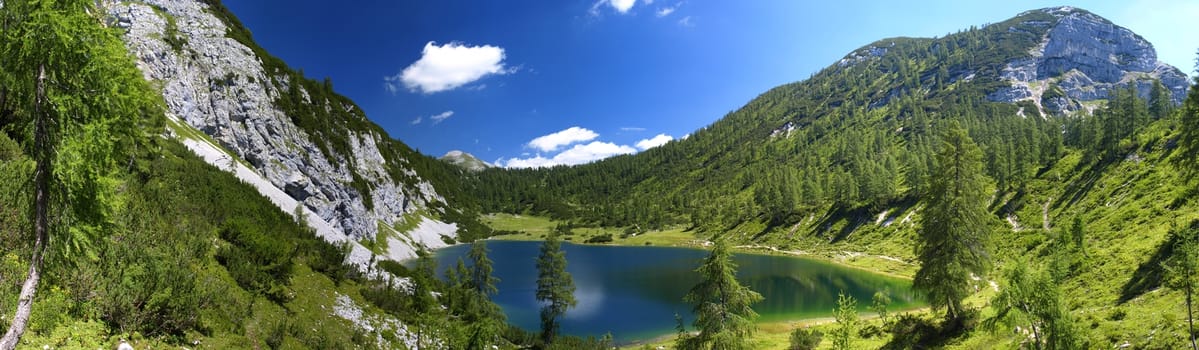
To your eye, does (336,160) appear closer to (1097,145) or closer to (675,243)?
(675,243)

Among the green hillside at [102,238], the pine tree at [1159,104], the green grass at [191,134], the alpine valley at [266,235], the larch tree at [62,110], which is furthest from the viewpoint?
the pine tree at [1159,104]

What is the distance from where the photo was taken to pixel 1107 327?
21781 millimetres

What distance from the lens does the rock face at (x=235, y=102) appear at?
7225cm

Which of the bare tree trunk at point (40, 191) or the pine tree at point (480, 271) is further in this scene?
the pine tree at point (480, 271)

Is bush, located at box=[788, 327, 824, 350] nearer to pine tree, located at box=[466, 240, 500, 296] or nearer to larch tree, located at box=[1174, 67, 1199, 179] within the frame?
pine tree, located at box=[466, 240, 500, 296]

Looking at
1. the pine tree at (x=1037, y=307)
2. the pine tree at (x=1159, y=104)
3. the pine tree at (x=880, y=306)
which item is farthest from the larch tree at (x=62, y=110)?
the pine tree at (x=1159, y=104)

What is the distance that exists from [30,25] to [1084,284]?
4941 centimetres

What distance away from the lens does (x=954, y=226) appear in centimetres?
3003

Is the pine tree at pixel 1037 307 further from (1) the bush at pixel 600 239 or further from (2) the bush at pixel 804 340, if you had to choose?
(1) the bush at pixel 600 239

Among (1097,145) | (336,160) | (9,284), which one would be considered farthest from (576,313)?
(1097,145)

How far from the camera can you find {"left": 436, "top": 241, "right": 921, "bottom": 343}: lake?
54062 millimetres

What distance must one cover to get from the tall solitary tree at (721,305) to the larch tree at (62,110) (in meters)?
21.5

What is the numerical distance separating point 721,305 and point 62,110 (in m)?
23.2

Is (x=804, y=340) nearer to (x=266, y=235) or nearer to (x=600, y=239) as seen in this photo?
(x=266, y=235)
